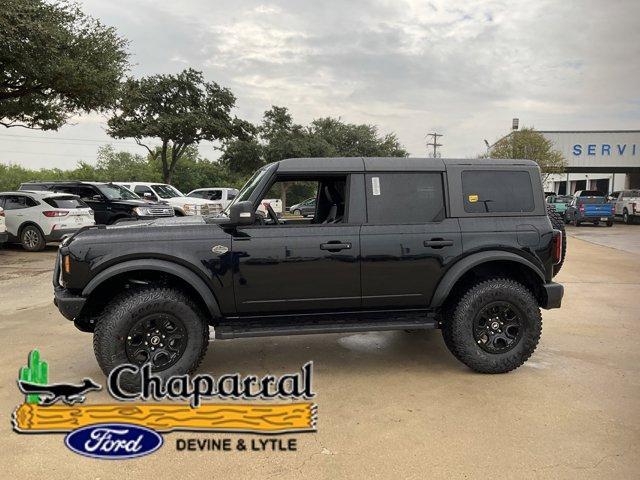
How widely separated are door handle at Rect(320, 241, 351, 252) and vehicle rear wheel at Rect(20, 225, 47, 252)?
10.3 m

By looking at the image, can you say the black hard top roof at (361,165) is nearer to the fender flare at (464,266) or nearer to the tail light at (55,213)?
the fender flare at (464,266)

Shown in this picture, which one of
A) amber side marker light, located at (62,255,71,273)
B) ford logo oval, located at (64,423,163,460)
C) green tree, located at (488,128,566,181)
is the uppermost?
green tree, located at (488,128,566,181)

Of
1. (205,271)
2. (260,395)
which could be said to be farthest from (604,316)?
(205,271)

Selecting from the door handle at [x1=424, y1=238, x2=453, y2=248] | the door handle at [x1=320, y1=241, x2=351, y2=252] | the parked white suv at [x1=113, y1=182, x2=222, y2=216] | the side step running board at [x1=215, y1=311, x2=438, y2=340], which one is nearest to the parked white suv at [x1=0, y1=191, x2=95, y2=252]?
the parked white suv at [x1=113, y1=182, x2=222, y2=216]

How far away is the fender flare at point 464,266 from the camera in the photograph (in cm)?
393

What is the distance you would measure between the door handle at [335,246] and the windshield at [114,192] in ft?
37.7

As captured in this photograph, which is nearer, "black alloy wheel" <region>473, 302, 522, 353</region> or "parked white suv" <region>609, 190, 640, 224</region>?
"black alloy wheel" <region>473, 302, 522, 353</region>

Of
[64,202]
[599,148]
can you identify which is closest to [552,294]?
[64,202]

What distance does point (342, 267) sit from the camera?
12.6 ft

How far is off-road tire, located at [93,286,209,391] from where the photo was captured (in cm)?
361

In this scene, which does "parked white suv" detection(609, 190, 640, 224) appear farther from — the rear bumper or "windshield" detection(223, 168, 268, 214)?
the rear bumper

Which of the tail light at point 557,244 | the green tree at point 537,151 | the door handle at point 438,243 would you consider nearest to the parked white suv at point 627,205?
the green tree at point 537,151

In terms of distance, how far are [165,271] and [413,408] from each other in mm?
2107

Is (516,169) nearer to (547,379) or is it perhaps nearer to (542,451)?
(547,379)
